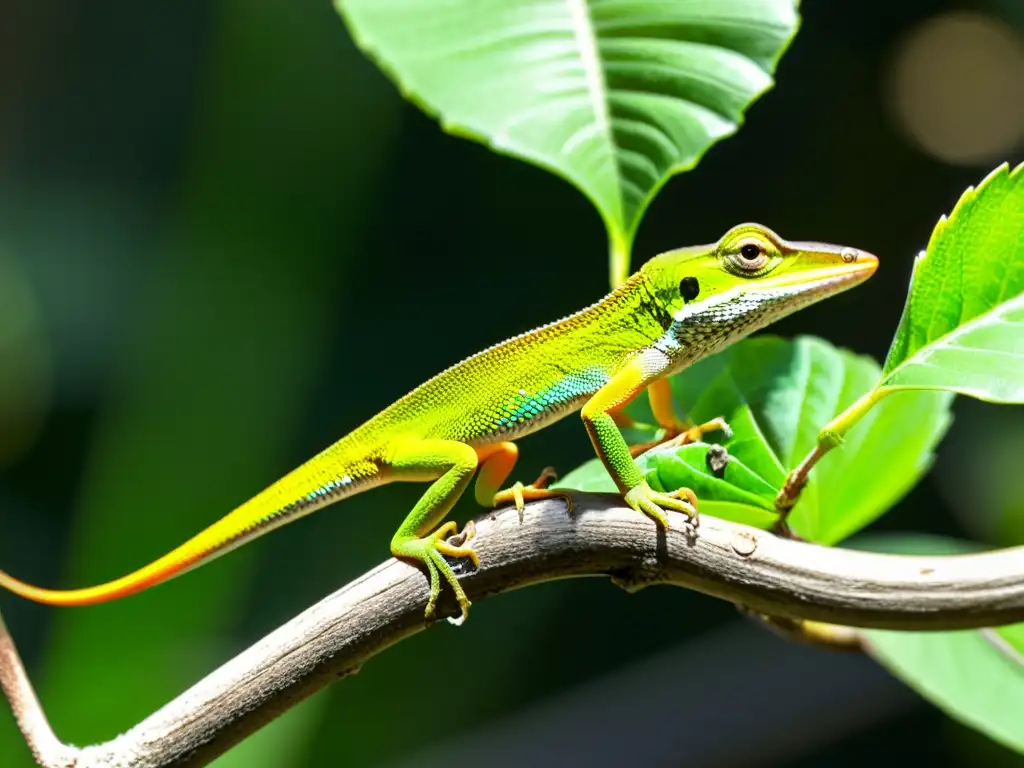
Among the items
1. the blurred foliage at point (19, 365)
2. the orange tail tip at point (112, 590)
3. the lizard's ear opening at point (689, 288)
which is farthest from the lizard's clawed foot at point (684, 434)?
the blurred foliage at point (19, 365)

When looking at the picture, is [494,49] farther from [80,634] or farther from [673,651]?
[673,651]

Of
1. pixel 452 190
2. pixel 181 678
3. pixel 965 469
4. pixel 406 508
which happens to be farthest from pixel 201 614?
pixel 965 469

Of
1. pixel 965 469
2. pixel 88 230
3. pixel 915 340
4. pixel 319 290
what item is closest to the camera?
pixel 915 340

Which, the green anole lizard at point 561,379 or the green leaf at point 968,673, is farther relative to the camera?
the green leaf at point 968,673

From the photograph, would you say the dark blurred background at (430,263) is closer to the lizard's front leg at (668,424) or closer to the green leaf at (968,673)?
the green leaf at (968,673)

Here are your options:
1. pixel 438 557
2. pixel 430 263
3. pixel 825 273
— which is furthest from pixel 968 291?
pixel 430 263

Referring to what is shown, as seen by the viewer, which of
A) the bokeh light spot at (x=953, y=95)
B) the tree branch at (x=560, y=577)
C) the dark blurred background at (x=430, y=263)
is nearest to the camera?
the tree branch at (x=560, y=577)

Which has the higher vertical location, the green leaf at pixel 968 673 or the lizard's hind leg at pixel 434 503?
the lizard's hind leg at pixel 434 503
